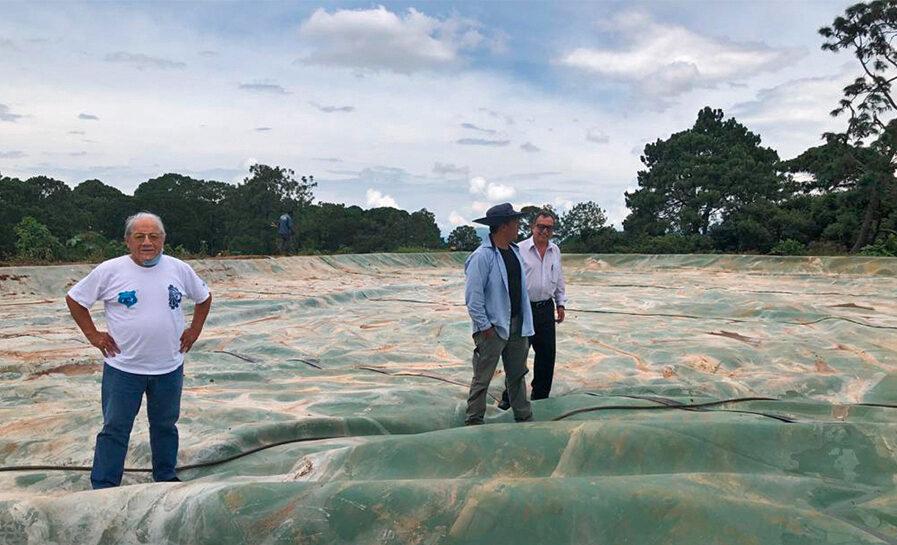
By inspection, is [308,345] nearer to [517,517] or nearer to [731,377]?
[731,377]

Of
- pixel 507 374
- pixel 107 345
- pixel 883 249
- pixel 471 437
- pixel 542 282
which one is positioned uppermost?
pixel 883 249

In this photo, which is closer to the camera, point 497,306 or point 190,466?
point 190,466

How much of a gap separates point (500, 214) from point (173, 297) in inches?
66.1

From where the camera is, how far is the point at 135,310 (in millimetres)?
2514

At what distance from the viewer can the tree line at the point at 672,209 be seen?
58.1 feet

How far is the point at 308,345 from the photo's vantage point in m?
6.29

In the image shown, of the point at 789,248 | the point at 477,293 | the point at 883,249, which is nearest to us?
the point at 477,293

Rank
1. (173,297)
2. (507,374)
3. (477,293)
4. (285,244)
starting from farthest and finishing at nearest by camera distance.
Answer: (285,244), (507,374), (477,293), (173,297)

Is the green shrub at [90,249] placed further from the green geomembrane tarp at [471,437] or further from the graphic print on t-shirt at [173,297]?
the graphic print on t-shirt at [173,297]

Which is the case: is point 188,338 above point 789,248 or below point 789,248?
below

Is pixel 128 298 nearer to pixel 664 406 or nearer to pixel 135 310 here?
pixel 135 310

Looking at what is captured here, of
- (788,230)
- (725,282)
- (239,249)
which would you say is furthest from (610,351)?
(239,249)

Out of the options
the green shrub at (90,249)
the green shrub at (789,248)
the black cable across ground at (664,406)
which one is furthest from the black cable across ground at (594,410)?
the green shrub at (789,248)

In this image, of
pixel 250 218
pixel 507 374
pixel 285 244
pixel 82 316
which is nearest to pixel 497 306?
pixel 507 374
